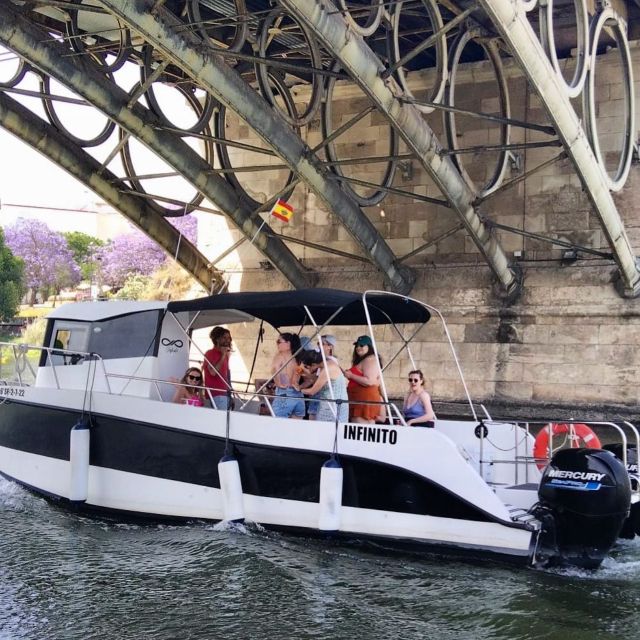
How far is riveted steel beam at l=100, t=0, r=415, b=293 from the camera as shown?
1268cm

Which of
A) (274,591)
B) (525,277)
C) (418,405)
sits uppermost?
(525,277)

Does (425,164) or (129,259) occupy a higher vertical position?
(129,259)

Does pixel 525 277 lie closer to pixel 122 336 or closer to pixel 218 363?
pixel 218 363

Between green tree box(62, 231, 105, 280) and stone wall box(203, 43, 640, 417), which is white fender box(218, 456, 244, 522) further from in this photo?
green tree box(62, 231, 105, 280)

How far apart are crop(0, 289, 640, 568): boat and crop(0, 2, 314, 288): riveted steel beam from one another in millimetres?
5271

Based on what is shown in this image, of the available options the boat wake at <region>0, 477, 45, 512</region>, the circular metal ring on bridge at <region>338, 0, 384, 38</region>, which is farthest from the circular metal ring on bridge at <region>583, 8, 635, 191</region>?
the boat wake at <region>0, 477, 45, 512</region>

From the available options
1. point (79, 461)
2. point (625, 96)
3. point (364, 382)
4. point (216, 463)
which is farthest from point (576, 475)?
point (625, 96)

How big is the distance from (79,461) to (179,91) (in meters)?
10.8

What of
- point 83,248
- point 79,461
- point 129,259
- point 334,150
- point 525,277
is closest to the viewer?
point 79,461

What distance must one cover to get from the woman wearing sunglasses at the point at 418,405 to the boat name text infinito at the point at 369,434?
96cm

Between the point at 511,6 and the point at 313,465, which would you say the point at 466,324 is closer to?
the point at 511,6

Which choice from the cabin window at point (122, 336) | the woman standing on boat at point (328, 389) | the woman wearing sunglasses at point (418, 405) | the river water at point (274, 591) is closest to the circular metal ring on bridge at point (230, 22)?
the cabin window at point (122, 336)

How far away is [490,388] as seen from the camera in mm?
17656

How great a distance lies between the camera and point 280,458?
30.2 ft
